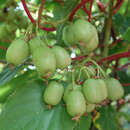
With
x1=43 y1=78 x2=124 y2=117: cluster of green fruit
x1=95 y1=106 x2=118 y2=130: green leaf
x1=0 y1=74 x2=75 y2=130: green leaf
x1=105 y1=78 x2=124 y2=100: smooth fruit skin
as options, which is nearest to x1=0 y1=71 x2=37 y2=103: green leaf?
x1=0 y1=74 x2=75 y2=130: green leaf

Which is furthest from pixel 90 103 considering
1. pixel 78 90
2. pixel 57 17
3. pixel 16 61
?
pixel 57 17

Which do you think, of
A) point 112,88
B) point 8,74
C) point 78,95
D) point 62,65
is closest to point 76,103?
point 78,95

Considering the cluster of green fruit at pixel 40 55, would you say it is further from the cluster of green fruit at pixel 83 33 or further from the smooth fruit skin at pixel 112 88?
the smooth fruit skin at pixel 112 88

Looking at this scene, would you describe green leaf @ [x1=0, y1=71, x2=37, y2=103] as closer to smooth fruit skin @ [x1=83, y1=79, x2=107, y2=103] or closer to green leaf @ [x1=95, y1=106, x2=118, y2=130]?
smooth fruit skin @ [x1=83, y1=79, x2=107, y2=103]

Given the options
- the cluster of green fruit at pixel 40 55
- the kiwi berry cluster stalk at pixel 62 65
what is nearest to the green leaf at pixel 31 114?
the kiwi berry cluster stalk at pixel 62 65

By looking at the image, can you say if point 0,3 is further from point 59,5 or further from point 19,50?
point 19,50
